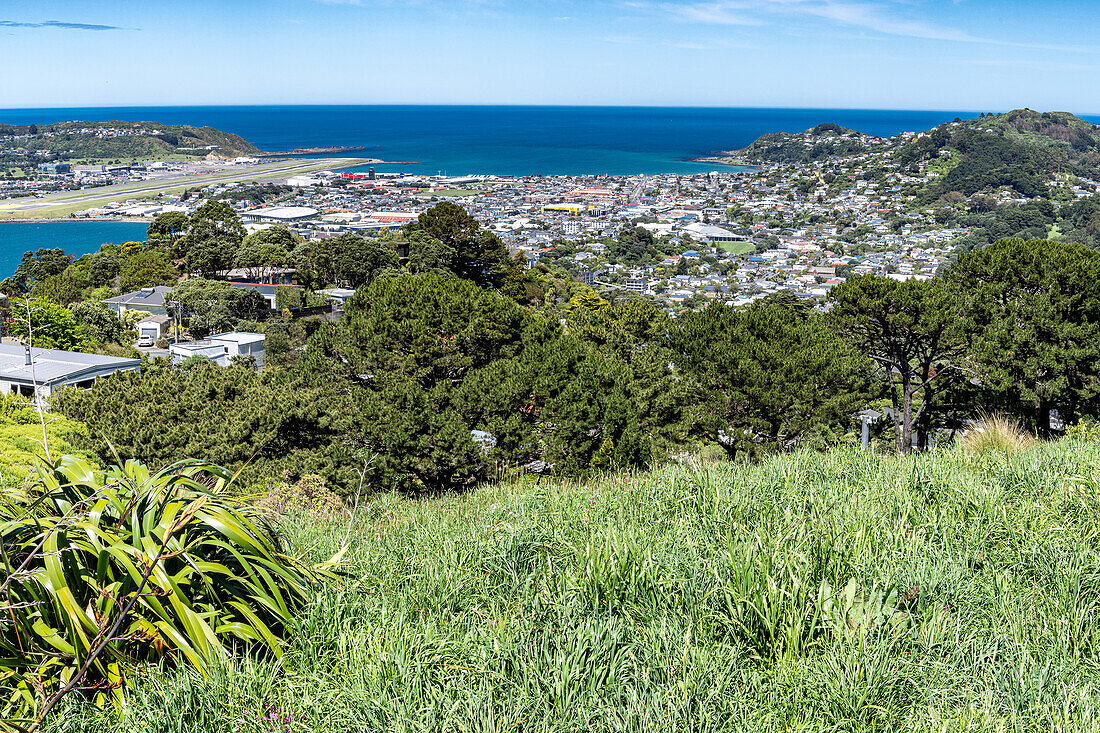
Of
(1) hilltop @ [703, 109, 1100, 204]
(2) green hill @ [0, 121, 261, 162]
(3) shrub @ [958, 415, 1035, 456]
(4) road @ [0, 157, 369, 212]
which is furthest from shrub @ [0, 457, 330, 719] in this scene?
(2) green hill @ [0, 121, 261, 162]

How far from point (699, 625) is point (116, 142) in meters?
134

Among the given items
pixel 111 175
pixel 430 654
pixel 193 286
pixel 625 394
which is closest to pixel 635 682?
pixel 430 654

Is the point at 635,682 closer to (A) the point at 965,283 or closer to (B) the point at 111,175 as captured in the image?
(A) the point at 965,283

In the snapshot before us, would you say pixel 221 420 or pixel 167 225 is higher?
pixel 167 225

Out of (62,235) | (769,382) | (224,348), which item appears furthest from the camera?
(62,235)

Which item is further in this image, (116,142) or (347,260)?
(116,142)

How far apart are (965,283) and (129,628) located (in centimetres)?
1298

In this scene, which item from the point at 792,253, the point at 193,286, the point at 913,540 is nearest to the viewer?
the point at 913,540

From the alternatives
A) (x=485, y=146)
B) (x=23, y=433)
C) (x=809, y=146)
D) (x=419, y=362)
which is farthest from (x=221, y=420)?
A: (x=485, y=146)

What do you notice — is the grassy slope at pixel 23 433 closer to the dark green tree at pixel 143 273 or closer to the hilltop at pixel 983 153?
the dark green tree at pixel 143 273

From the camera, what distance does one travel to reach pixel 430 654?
187cm

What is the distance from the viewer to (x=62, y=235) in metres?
60.3

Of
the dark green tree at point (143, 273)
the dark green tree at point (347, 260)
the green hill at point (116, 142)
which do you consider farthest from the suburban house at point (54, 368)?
the green hill at point (116, 142)

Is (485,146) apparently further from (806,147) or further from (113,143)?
(113,143)
